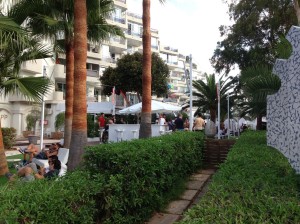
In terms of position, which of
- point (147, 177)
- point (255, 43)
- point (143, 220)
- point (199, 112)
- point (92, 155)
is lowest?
point (143, 220)

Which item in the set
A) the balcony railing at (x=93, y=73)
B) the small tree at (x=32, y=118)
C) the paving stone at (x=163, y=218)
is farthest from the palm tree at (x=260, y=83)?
the balcony railing at (x=93, y=73)

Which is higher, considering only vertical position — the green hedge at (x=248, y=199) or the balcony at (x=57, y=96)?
the balcony at (x=57, y=96)

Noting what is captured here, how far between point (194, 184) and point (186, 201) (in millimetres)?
1688

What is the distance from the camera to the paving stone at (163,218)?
5777 millimetres

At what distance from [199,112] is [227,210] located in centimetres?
1983

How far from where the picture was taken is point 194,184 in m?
8.71

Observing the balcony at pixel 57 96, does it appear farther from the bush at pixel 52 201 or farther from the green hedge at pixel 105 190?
the bush at pixel 52 201

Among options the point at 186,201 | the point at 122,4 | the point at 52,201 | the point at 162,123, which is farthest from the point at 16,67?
the point at 122,4

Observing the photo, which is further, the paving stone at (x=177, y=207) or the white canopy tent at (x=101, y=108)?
the white canopy tent at (x=101, y=108)

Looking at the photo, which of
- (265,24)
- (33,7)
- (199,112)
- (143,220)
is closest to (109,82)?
(199,112)

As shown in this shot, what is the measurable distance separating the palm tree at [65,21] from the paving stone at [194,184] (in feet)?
14.1

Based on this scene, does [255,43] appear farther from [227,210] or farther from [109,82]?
[227,210]

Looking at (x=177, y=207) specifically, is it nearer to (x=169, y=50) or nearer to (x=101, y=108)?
(x=101, y=108)

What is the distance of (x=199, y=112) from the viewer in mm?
22344
